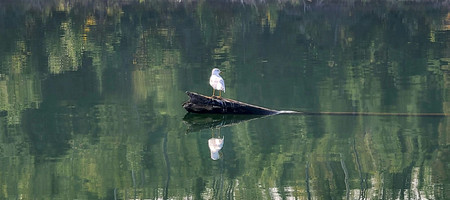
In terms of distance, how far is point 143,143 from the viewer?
15.6 metres

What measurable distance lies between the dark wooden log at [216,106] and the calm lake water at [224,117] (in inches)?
9.3

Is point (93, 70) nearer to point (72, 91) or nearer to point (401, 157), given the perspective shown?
point (72, 91)

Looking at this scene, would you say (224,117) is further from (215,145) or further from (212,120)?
(215,145)

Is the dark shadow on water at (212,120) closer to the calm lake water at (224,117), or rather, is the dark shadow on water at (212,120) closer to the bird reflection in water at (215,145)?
the calm lake water at (224,117)

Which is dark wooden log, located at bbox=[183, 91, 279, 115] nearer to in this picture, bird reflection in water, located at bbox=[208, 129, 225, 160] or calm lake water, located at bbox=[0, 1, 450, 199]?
calm lake water, located at bbox=[0, 1, 450, 199]

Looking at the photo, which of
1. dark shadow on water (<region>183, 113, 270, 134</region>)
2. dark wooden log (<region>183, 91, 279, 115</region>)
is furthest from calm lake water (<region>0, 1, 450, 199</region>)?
dark wooden log (<region>183, 91, 279, 115</region>)

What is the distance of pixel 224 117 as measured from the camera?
17.2m

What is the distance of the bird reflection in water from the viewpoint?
14620mm

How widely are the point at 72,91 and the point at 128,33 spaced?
15.2 metres

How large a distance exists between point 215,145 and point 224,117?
1.94 meters

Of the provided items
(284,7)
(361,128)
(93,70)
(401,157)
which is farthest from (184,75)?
(284,7)

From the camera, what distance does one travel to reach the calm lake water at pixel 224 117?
13.2 meters

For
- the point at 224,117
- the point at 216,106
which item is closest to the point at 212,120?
the point at 224,117

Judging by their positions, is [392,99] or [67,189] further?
[392,99]
